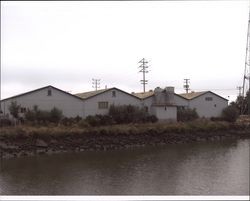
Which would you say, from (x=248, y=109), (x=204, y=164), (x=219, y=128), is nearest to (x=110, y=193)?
(x=204, y=164)

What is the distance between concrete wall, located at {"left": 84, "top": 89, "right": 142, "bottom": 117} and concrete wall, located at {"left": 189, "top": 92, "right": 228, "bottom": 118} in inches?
159

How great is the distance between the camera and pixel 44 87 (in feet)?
78.4

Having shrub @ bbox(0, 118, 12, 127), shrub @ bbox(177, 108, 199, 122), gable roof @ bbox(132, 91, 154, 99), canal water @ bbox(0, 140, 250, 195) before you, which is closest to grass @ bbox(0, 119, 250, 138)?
shrub @ bbox(177, 108, 199, 122)

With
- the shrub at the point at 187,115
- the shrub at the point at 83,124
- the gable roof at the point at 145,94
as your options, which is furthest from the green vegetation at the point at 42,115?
the shrub at the point at 187,115

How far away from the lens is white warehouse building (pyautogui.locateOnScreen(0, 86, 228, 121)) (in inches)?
939

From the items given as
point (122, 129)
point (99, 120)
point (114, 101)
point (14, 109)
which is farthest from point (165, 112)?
point (14, 109)

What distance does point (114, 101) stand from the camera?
2594 centimetres

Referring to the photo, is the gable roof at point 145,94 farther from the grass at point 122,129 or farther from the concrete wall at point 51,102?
the concrete wall at point 51,102

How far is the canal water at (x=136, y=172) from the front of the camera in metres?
11.7

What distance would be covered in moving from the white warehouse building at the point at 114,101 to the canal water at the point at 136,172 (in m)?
5.17

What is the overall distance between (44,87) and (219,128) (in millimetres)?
10777

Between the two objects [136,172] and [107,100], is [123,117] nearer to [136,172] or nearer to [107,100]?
[107,100]

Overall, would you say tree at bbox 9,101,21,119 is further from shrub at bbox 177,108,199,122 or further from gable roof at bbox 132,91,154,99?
shrub at bbox 177,108,199,122

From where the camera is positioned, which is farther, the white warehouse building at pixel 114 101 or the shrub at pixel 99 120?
the white warehouse building at pixel 114 101
